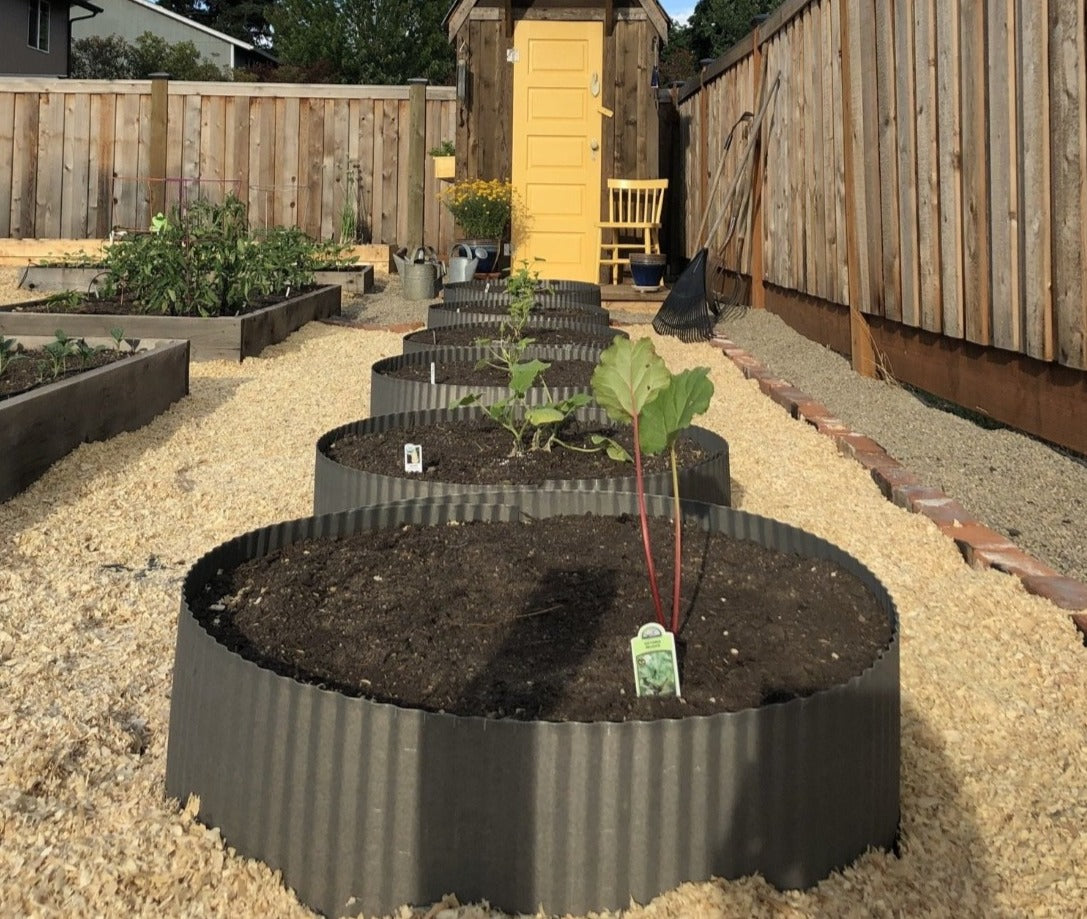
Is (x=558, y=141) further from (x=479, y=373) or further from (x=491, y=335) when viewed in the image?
(x=479, y=373)

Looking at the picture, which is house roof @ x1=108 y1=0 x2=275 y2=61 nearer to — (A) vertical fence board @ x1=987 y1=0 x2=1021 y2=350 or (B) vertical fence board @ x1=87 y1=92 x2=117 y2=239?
(B) vertical fence board @ x1=87 y1=92 x2=117 y2=239

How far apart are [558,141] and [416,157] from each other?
5.12 ft

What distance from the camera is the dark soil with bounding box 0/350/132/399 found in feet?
13.5

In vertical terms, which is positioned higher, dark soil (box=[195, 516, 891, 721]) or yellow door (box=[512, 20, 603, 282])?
yellow door (box=[512, 20, 603, 282])

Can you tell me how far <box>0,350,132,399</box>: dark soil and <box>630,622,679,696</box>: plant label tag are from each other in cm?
297

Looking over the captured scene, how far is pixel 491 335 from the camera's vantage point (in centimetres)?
552

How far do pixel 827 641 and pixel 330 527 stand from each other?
102 centimetres

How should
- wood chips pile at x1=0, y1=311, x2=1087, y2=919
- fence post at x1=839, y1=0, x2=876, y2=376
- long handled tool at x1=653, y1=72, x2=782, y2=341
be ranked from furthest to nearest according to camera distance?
long handled tool at x1=653, y1=72, x2=782, y2=341, fence post at x1=839, y1=0, x2=876, y2=376, wood chips pile at x1=0, y1=311, x2=1087, y2=919

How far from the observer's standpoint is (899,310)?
5188 mm

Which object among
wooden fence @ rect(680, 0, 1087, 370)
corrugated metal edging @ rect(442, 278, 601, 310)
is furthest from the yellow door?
wooden fence @ rect(680, 0, 1087, 370)

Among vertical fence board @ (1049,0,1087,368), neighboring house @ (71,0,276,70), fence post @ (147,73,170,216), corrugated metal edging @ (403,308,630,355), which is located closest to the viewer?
vertical fence board @ (1049,0,1087,368)

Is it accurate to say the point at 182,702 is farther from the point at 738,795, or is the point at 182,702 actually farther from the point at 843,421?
the point at 843,421

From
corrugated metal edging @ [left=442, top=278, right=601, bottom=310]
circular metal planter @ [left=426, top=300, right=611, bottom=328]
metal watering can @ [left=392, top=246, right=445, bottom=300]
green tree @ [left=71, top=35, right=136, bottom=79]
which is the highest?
green tree @ [left=71, top=35, right=136, bottom=79]

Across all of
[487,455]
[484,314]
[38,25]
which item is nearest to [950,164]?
[487,455]
